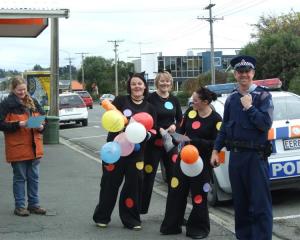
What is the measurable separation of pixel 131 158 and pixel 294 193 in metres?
3.30

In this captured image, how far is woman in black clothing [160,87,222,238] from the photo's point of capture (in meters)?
6.12

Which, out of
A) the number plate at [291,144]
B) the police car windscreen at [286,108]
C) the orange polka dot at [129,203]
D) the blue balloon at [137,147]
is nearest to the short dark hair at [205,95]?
the blue balloon at [137,147]

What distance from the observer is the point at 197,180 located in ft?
20.2

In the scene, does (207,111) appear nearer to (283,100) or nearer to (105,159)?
(105,159)

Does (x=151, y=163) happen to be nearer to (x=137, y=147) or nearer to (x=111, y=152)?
(x=137, y=147)

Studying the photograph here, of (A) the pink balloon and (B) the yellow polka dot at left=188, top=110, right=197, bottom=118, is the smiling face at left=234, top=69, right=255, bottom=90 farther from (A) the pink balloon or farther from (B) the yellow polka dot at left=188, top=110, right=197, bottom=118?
(A) the pink balloon

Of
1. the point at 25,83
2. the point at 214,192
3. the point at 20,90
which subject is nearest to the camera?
the point at 20,90

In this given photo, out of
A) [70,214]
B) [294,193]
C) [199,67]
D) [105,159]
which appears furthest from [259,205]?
[199,67]

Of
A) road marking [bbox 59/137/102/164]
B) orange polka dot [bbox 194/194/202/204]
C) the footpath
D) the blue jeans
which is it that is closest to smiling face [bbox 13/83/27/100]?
the blue jeans

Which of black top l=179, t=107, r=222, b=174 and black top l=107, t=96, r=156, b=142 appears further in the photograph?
black top l=107, t=96, r=156, b=142

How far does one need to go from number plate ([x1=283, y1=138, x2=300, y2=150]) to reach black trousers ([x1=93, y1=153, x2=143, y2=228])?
202cm

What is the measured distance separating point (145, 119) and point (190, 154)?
685 millimetres

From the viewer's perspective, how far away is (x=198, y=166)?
5.98 meters

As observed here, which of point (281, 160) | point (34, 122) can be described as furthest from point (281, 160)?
point (34, 122)
